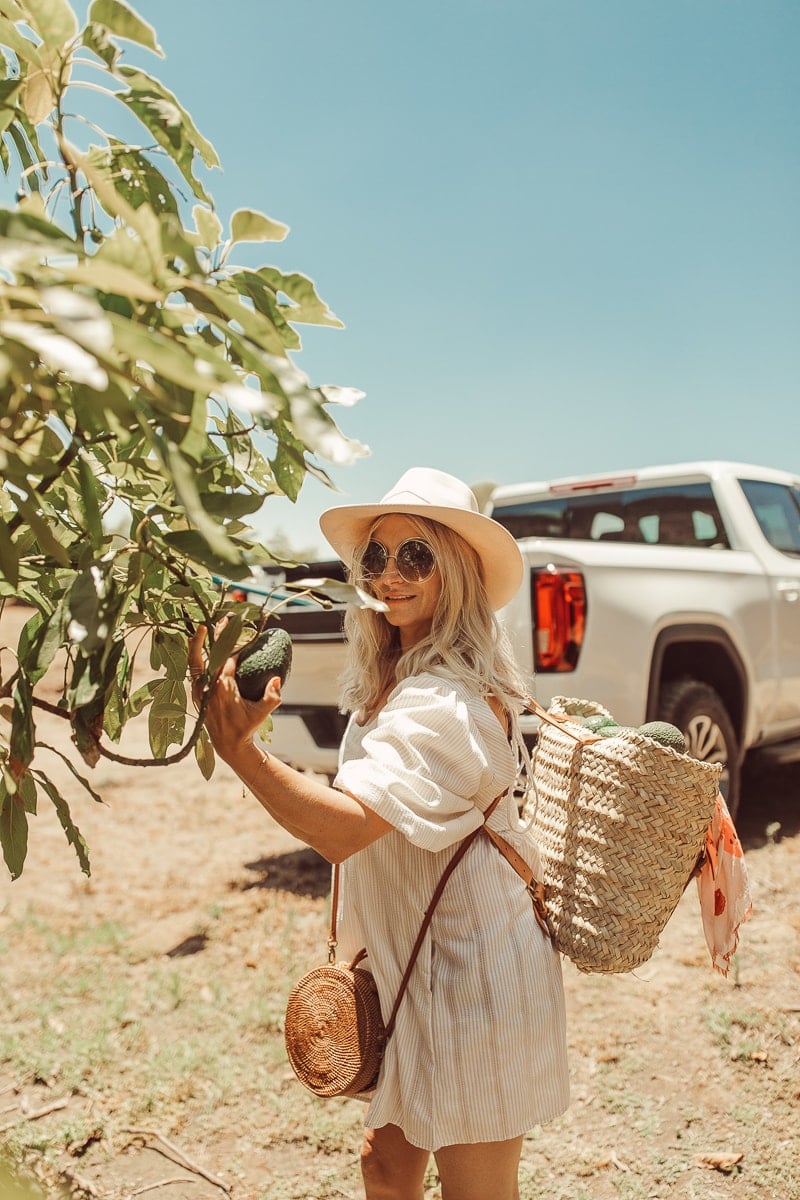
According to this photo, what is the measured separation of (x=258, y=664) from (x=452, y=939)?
0.71 metres

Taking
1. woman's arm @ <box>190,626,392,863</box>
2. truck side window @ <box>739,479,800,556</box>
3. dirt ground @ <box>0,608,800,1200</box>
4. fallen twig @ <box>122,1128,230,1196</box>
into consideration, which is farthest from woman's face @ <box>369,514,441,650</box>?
truck side window @ <box>739,479,800,556</box>

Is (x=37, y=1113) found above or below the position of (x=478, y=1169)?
below

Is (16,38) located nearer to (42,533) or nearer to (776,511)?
(42,533)

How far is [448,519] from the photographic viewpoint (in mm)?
1788

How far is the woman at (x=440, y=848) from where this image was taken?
147 centimetres

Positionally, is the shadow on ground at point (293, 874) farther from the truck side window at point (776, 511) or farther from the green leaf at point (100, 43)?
the green leaf at point (100, 43)

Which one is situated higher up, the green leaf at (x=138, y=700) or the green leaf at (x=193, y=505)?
the green leaf at (x=193, y=505)

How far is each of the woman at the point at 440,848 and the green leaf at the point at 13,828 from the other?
284mm

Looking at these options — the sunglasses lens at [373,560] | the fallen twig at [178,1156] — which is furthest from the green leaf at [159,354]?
the fallen twig at [178,1156]

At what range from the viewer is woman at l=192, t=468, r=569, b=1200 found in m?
1.47

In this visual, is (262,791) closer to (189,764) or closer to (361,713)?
(361,713)

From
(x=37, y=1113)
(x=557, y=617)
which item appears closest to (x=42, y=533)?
(x=37, y=1113)

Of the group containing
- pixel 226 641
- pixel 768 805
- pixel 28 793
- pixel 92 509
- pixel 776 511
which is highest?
pixel 776 511

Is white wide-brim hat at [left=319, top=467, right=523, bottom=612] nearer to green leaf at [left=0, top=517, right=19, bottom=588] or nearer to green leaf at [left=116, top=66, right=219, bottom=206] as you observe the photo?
green leaf at [left=116, top=66, right=219, bottom=206]
